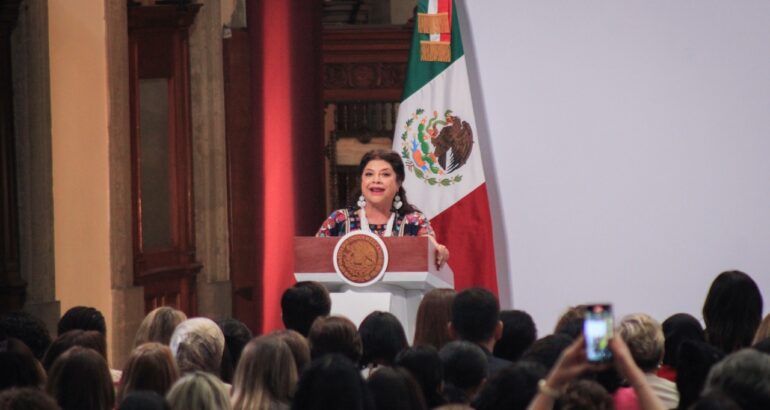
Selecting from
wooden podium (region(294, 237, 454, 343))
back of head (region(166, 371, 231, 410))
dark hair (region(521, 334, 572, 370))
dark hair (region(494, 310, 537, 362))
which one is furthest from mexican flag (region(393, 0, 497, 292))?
back of head (region(166, 371, 231, 410))

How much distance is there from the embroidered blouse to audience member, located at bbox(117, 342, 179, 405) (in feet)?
7.99

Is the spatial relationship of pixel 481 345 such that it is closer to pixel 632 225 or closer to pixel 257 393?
pixel 257 393

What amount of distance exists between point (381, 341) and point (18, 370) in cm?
113

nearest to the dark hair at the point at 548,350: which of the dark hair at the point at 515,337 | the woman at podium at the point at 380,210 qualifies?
the dark hair at the point at 515,337

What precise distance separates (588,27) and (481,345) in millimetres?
4048

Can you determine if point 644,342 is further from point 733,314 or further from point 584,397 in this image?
point 584,397

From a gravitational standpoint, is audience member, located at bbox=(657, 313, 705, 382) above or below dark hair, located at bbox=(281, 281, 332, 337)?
below

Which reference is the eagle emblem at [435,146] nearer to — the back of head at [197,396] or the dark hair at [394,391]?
the dark hair at [394,391]

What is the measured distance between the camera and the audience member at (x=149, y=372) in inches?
169

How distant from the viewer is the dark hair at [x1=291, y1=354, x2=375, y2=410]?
3436mm

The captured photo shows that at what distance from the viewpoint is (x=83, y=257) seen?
8680 mm

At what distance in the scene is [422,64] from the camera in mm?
9078

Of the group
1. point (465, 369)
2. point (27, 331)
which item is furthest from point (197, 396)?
point (27, 331)

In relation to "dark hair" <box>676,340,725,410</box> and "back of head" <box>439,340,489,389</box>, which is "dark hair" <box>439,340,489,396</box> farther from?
"dark hair" <box>676,340,725,410</box>
